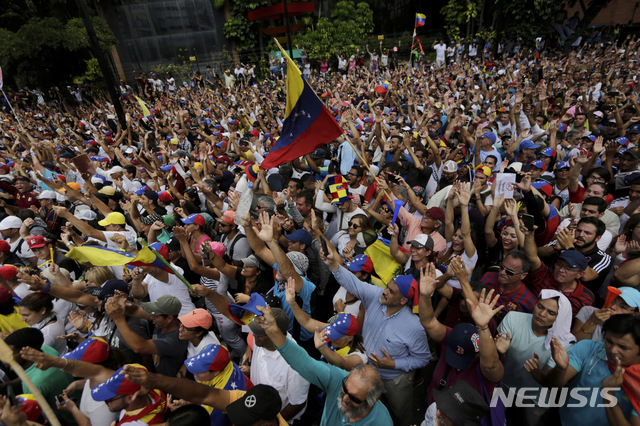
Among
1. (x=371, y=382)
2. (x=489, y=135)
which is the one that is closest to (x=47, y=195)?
(x=371, y=382)

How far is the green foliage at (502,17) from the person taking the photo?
62.5ft

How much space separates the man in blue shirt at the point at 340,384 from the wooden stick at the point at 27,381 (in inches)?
46.0

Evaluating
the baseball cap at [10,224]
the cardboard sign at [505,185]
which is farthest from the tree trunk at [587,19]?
the baseball cap at [10,224]

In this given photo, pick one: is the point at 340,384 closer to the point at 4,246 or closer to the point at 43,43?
the point at 4,246

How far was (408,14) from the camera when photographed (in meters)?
29.0

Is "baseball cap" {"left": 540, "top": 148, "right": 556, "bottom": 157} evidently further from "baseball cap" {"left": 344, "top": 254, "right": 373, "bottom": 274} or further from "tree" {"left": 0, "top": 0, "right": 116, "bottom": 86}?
"tree" {"left": 0, "top": 0, "right": 116, "bottom": 86}

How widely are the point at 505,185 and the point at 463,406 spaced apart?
2502 millimetres

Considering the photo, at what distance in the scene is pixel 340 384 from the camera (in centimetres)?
237

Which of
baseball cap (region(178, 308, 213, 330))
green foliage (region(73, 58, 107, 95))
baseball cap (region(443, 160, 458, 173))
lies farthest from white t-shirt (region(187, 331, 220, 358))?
green foliage (region(73, 58, 107, 95))

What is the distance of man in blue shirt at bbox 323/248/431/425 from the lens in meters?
2.84

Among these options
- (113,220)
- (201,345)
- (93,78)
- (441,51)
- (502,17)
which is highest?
(502,17)

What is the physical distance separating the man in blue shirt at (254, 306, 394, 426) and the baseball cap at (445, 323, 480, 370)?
26.1 inches

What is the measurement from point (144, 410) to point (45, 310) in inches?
75.2

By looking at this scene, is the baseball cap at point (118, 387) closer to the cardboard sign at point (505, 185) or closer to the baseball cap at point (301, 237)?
the baseball cap at point (301, 237)
